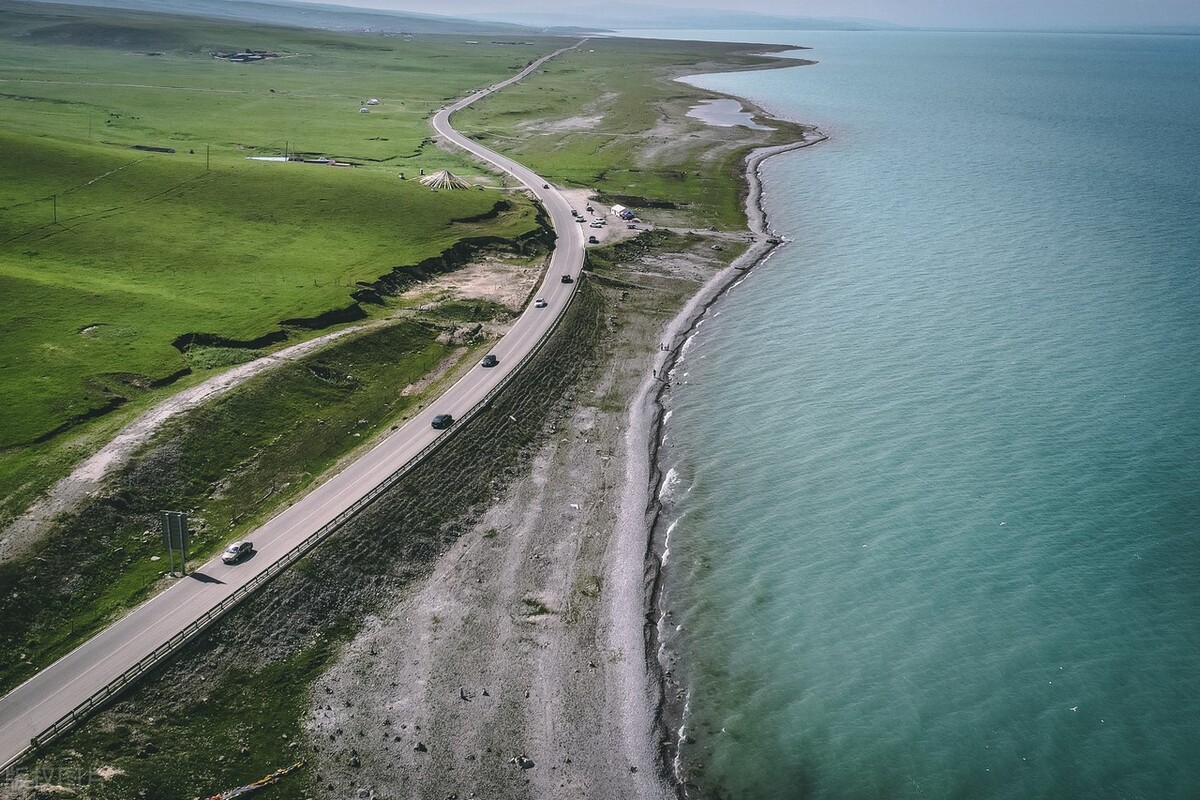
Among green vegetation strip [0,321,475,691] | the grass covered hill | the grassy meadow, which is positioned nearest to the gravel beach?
the grassy meadow

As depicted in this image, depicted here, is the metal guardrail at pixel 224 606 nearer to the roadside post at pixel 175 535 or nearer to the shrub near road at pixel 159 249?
the roadside post at pixel 175 535

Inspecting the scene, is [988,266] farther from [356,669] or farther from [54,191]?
[54,191]

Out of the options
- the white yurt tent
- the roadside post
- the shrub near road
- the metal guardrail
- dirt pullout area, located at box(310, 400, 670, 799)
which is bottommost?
dirt pullout area, located at box(310, 400, 670, 799)

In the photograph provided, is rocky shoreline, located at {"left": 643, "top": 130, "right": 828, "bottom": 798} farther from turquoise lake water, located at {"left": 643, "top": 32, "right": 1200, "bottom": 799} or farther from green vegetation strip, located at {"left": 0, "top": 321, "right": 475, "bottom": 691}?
green vegetation strip, located at {"left": 0, "top": 321, "right": 475, "bottom": 691}

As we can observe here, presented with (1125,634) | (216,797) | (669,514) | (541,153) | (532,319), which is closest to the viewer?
(216,797)

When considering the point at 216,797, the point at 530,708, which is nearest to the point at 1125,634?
the point at 530,708

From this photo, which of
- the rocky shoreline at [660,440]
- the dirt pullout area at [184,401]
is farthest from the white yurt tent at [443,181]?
the rocky shoreline at [660,440]
